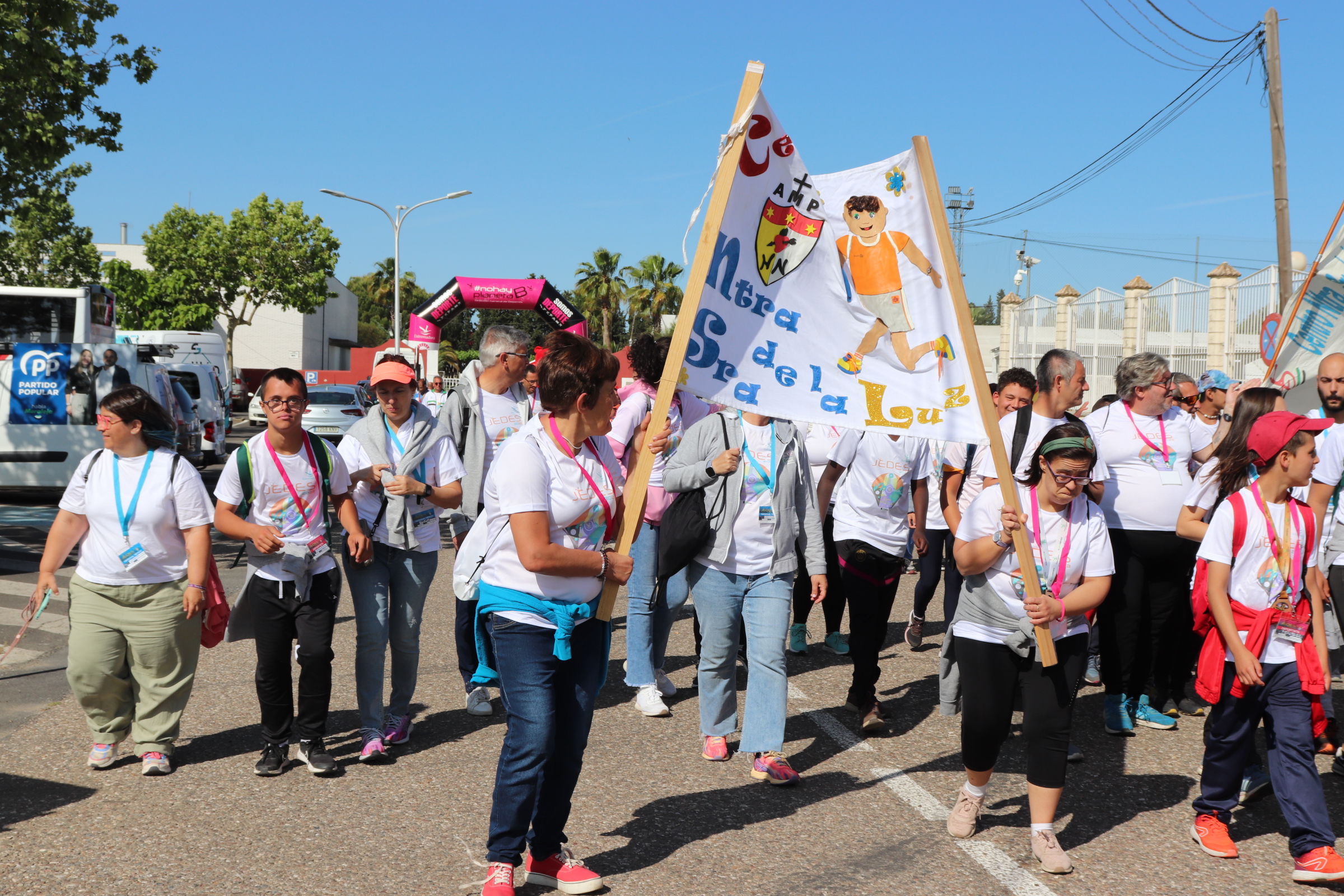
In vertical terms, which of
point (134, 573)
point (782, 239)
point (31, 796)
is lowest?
point (31, 796)

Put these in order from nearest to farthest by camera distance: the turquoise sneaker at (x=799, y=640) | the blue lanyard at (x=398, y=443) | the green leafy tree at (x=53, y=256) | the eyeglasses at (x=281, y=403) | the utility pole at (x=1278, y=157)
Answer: the eyeglasses at (x=281, y=403)
the blue lanyard at (x=398, y=443)
the turquoise sneaker at (x=799, y=640)
the utility pole at (x=1278, y=157)
the green leafy tree at (x=53, y=256)

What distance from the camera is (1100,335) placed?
25172 mm

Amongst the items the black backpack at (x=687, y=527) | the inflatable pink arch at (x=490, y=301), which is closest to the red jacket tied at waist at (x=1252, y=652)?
the black backpack at (x=687, y=527)

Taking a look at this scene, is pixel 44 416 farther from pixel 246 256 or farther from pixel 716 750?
pixel 246 256

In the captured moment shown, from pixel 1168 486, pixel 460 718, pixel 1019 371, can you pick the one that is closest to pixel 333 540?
pixel 460 718

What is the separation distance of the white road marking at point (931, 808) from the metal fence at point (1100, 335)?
64.7ft

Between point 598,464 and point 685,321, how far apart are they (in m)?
0.58

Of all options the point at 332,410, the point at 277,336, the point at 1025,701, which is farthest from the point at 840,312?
the point at 277,336

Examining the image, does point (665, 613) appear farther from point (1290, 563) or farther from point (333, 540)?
point (333, 540)

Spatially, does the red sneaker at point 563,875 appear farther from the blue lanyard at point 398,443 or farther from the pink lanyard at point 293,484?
the blue lanyard at point 398,443

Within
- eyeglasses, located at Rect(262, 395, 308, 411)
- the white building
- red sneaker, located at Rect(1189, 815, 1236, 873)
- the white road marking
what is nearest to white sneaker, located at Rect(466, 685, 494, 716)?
the white road marking

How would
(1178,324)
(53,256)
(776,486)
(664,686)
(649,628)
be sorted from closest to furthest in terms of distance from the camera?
Result: (776,486)
(649,628)
(664,686)
(1178,324)
(53,256)

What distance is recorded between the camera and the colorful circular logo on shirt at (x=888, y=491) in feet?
21.0

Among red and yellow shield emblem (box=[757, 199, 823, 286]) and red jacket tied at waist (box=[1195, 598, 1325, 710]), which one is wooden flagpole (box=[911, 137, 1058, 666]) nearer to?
red and yellow shield emblem (box=[757, 199, 823, 286])
